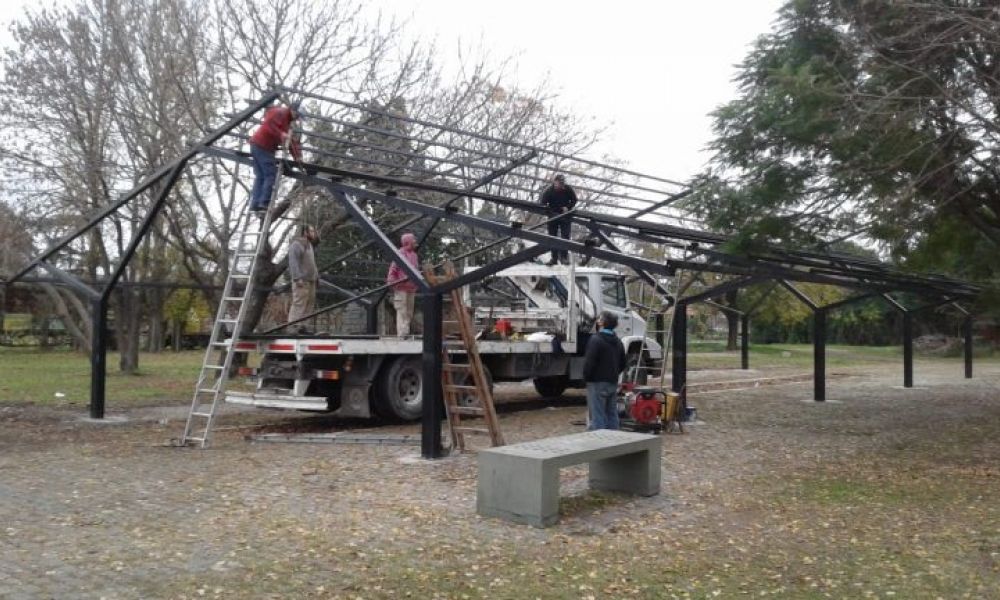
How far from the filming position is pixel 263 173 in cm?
1150

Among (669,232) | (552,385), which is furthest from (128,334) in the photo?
(669,232)

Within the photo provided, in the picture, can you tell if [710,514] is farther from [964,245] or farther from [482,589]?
[964,245]

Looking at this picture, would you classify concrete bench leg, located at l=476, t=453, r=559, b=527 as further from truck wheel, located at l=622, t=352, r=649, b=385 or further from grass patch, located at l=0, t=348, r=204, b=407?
grass patch, located at l=0, t=348, r=204, b=407

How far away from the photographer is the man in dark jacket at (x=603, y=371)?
1184cm

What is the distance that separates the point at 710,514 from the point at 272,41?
13868mm

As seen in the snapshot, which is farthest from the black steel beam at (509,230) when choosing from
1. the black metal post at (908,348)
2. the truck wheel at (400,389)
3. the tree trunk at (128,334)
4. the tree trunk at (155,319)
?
the tree trunk at (155,319)

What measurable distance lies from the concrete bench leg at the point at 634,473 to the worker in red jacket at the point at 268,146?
5.48 m

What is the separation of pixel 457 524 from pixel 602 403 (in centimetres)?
476

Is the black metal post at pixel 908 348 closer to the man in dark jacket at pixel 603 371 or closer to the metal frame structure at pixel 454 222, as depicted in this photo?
the metal frame structure at pixel 454 222

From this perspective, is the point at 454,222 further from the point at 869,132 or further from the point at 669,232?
the point at 869,132

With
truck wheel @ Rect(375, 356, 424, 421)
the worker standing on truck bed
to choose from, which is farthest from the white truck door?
the worker standing on truck bed

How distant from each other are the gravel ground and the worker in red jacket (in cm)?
322

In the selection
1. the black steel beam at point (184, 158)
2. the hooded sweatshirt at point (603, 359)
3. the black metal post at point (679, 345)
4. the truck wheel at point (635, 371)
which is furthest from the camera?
the truck wheel at point (635, 371)

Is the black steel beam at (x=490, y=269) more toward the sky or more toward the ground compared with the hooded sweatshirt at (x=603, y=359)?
more toward the sky
